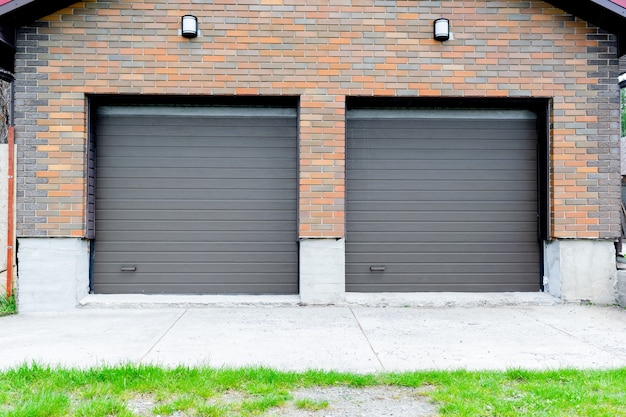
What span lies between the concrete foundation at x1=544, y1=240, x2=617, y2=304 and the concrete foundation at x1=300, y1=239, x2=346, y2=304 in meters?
3.05

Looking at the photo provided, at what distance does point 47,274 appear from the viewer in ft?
21.3

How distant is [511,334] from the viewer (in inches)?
204

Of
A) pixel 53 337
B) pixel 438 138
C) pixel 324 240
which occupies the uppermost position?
pixel 438 138

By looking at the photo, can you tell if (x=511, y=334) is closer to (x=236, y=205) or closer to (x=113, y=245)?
(x=236, y=205)

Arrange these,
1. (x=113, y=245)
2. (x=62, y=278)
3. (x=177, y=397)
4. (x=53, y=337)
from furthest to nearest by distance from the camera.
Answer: (x=113, y=245)
(x=62, y=278)
(x=53, y=337)
(x=177, y=397)

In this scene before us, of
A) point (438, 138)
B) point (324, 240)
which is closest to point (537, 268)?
point (438, 138)

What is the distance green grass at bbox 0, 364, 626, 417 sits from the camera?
3.19 meters

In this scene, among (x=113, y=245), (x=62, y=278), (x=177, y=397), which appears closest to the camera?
(x=177, y=397)

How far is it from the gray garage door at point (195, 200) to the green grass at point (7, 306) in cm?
101

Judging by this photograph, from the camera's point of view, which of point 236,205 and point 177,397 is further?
point 236,205

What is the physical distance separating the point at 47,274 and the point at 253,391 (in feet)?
14.1

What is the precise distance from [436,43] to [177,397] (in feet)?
18.5

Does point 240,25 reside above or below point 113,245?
above

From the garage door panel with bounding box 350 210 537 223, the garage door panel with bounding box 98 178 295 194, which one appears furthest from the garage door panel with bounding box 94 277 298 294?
the garage door panel with bounding box 350 210 537 223
